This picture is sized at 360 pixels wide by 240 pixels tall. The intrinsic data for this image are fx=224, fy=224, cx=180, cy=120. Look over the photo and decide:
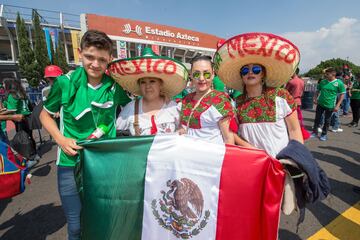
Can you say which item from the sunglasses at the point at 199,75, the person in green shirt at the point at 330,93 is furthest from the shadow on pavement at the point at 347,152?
the sunglasses at the point at 199,75

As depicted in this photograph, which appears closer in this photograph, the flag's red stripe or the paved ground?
the flag's red stripe

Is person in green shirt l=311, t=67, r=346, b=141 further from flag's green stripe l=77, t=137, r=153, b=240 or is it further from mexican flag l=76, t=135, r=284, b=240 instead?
flag's green stripe l=77, t=137, r=153, b=240

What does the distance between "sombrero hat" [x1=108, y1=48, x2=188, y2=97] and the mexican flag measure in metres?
0.57

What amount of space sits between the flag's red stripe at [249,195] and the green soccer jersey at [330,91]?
6034 millimetres

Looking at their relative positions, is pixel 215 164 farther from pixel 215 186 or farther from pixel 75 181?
pixel 75 181

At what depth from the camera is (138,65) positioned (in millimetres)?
1790

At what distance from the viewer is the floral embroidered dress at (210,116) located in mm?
1902

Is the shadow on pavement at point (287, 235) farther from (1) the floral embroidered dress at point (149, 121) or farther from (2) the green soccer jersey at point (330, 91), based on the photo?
(2) the green soccer jersey at point (330, 91)

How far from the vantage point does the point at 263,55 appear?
166 centimetres

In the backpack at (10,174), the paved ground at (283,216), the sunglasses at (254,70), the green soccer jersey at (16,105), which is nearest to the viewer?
the sunglasses at (254,70)

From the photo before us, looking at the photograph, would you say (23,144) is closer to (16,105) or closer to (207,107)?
(16,105)

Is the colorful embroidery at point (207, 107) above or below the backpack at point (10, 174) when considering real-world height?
above

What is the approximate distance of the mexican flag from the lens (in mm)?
1433

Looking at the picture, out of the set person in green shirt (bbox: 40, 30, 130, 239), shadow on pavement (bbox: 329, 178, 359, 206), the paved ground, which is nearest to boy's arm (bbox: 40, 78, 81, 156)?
person in green shirt (bbox: 40, 30, 130, 239)
